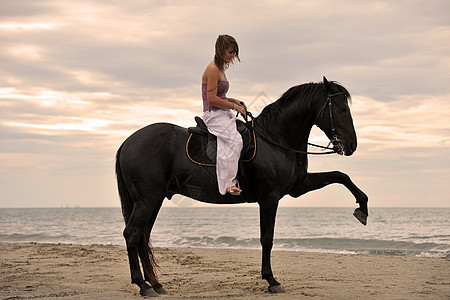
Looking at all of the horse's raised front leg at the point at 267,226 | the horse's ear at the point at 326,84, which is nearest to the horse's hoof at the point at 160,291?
the horse's raised front leg at the point at 267,226

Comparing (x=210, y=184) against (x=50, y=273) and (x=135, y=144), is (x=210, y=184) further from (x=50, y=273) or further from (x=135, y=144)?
(x=50, y=273)

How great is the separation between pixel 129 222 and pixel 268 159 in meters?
1.89

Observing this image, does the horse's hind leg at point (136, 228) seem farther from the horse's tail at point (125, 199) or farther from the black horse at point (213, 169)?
the horse's tail at point (125, 199)

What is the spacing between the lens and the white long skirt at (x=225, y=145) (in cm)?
Result: 561

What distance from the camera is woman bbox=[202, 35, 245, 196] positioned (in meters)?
5.62

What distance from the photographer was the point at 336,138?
5.80 meters

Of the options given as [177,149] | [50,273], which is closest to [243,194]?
[177,149]

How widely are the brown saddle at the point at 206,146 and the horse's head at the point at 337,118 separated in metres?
0.94

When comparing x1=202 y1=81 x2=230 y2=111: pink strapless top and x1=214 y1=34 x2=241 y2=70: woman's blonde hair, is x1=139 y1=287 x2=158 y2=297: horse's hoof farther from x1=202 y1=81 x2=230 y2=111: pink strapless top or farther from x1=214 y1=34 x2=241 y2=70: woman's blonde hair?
x1=214 y1=34 x2=241 y2=70: woman's blonde hair

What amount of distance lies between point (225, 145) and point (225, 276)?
2983mm

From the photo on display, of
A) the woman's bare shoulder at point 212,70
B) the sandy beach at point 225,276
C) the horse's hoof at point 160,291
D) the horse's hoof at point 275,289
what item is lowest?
the sandy beach at point 225,276

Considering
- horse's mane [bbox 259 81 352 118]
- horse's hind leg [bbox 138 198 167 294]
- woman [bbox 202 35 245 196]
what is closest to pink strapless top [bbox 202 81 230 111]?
woman [bbox 202 35 245 196]

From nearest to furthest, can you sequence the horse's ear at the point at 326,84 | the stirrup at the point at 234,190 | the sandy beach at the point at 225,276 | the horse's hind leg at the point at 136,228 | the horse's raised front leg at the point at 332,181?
1. the stirrup at the point at 234,190
2. the horse's hind leg at the point at 136,228
3. the horse's ear at the point at 326,84
4. the sandy beach at the point at 225,276
5. the horse's raised front leg at the point at 332,181

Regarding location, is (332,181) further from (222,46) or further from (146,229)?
(146,229)
